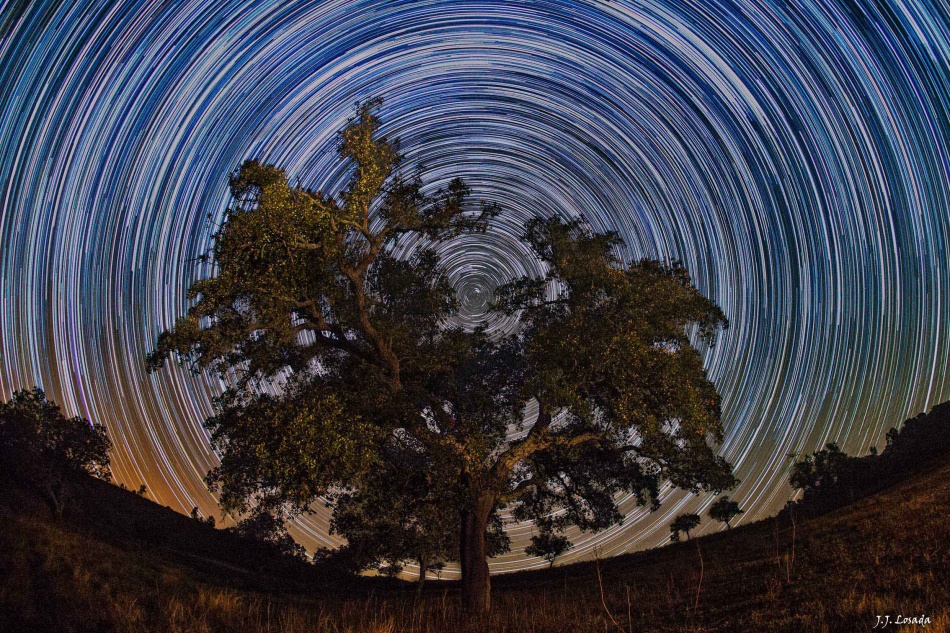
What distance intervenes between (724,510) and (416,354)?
87761mm

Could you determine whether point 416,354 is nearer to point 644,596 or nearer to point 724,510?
point 644,596

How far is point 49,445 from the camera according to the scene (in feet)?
131

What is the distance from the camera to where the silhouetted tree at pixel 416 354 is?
44.7 feet

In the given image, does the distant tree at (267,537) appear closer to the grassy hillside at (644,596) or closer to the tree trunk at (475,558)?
the grassy hillside at (644,596)

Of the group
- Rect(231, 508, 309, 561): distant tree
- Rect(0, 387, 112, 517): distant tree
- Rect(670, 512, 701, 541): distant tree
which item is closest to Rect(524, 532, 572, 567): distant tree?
Rect(0, 387, 112, 517): distant tree

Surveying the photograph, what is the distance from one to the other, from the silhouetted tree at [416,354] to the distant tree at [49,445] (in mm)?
24296

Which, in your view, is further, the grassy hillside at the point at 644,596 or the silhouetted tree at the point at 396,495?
the silhouetted tree at the point at 396,495

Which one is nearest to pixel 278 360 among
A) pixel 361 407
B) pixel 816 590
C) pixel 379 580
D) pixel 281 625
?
pixel 361 407

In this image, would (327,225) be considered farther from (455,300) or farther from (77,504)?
(77,504)
